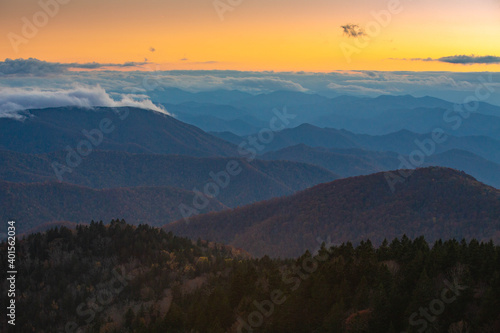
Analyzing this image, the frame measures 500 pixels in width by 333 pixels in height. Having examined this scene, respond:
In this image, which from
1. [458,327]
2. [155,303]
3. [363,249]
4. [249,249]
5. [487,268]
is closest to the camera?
[458,327]

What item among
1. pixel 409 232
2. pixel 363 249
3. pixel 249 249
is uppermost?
pixel 363 249

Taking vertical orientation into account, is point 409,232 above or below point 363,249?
below

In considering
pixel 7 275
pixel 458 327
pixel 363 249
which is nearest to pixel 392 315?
pixel 458 327

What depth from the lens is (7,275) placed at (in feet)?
225

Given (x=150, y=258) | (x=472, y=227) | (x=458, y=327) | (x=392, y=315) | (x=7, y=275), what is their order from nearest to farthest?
(x=458, y=327), (x=392, y=315), (x=7, y=275), (x=150, y=258), (x=472, y=227)

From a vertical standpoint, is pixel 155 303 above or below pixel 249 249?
above

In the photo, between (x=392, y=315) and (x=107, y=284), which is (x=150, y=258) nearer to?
(x=107, y=284)

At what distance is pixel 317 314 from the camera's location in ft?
146

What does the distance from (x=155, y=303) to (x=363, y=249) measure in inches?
1123

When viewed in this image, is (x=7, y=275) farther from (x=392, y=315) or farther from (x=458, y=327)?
(x=458, y=327)

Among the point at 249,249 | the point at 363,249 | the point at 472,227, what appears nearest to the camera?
the point at 363,249

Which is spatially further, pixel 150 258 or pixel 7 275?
pixel 150 258

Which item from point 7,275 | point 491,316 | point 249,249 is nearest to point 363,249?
point 491,316

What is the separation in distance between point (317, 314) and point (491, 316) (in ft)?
50.0
